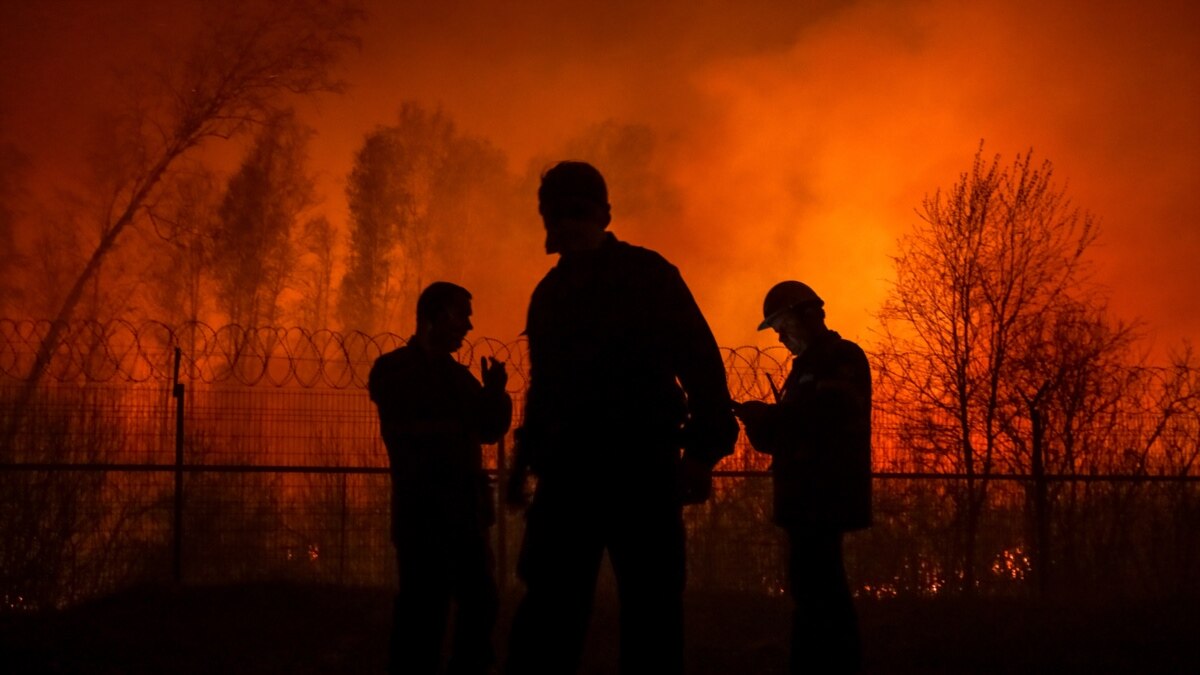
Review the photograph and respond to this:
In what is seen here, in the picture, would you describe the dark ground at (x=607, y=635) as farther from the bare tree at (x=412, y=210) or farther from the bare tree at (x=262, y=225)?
the bare tree at (x=412, y=210)

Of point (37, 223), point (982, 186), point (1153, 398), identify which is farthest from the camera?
point (37, 223)

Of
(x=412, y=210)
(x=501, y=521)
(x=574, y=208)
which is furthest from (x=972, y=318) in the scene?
(x=412, y=210)

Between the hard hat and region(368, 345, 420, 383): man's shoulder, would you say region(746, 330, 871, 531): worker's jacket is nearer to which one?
the hard hat

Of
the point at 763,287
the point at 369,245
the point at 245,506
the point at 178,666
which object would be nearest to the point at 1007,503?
the point at 245,506

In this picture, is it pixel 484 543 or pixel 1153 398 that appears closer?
pixel 484 543

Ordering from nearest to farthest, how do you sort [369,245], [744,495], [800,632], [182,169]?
[800,632], [744,495], [182,169], [369,245]

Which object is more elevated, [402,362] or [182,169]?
[182,169]

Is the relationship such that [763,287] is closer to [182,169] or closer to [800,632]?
[182,169]

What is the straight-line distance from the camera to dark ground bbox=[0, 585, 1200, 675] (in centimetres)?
745

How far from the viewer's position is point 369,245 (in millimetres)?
26891

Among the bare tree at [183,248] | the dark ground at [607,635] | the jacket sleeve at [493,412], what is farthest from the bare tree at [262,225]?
the jacket sleeve at [493,412]

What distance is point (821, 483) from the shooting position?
16.1 ft

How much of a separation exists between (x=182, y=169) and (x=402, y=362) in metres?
18.2

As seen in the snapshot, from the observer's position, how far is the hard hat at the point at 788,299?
5273mm
